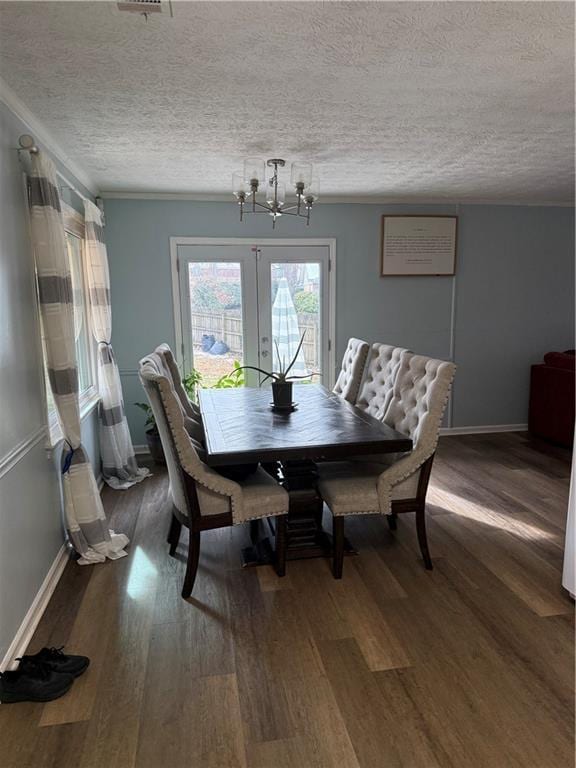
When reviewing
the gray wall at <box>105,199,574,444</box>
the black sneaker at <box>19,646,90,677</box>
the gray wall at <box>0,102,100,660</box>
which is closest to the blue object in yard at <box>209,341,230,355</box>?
the gray wall at <box>105,199,574,444</box>

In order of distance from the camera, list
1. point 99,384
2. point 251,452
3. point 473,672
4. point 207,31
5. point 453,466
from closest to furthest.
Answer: point 207,31 → point 473,672 → point 251,452 → point 99,384 → point 453,466

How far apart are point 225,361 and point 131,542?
2.16m

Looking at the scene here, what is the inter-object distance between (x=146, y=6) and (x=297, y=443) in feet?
5.77

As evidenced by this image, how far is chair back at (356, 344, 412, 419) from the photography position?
307 cm

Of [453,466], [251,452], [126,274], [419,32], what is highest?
[419,32]

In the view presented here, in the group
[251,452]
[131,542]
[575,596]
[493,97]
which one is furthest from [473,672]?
[493,97]

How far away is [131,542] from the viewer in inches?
117

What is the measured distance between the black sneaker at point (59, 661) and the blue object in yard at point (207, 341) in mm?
3094

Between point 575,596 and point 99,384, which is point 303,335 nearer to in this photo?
point 99,384

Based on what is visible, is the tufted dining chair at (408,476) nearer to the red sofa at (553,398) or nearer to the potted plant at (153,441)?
the potted plant at (153,441)

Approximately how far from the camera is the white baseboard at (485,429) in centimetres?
526

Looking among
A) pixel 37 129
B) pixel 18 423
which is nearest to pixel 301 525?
pixel 18 423

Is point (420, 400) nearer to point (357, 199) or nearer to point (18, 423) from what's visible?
point (18, 423)

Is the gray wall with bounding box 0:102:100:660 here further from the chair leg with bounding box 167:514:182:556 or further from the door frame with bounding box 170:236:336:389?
the door frame with bounding box 170:236:336:389
